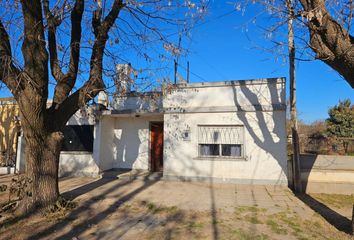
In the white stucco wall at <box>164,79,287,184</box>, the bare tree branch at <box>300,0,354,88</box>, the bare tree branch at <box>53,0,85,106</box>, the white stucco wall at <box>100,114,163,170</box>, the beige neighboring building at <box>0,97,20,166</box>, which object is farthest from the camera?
the beige neighboring building at <box>0,97,20,166</box>

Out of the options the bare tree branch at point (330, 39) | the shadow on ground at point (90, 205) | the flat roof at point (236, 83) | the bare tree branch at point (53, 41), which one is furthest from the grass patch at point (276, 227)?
the bare tree branch at point (53, 41)

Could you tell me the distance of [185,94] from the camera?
11141 mm

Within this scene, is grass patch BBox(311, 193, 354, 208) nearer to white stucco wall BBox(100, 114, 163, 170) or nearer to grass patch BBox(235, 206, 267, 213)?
grass patch BBox(235, 206, 267, 213)

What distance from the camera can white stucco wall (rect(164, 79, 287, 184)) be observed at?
32.3ft

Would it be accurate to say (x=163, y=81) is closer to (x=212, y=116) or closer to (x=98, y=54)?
(x=98, y=54)

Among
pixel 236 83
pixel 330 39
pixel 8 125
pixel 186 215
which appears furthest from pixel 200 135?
pixel 8 125

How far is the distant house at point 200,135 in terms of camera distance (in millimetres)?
9945

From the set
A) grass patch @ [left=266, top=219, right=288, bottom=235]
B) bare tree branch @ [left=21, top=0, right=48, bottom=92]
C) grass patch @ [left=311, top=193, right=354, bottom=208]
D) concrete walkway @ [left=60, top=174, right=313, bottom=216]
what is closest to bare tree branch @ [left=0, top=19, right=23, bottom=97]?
bare tree branch @ [left=21, top=0, right=48, bottom=92]

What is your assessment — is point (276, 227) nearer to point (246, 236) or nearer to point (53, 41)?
point (246, 236)

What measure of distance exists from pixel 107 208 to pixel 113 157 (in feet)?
20.1

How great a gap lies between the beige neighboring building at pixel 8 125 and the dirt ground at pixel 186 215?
21.1 ft

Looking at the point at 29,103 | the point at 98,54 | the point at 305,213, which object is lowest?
the point at 305,213

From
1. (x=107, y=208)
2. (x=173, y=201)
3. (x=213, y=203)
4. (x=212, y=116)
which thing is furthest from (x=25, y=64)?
(x=212, y=116)

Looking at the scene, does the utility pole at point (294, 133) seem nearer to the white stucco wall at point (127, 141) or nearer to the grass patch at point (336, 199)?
the grass patch at point (336, 199)
